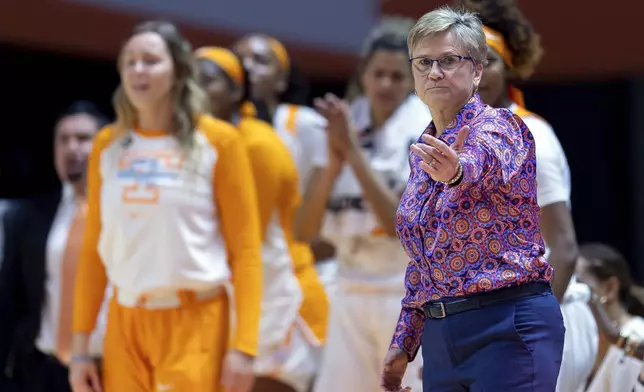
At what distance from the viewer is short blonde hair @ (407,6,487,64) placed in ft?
8.85

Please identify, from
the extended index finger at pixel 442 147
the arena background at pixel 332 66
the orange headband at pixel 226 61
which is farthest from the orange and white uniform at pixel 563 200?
the arena background at pixel 332 66

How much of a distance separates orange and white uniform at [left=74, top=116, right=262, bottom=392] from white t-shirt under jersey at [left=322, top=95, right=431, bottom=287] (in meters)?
0.69

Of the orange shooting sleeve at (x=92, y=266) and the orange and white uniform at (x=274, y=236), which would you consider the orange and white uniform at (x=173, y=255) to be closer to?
the orange shooting sleeve at (x=92, y=266)

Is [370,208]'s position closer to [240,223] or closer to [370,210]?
[370,210]

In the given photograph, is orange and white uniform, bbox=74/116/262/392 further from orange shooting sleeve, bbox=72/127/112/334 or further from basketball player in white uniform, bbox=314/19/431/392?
basketball player in white uniform, bbox=314/19/431/392

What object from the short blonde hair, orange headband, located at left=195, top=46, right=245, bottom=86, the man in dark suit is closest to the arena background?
orange headband, located at left=195, top=46, right=245, bottom=86

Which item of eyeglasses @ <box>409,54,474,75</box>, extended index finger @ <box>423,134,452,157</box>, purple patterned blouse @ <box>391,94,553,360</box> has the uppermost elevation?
eyeglasses @ <box>409,54,474,75</box>

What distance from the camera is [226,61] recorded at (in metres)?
5.20

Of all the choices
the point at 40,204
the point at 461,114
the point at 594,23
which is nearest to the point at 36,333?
the point at 40,204

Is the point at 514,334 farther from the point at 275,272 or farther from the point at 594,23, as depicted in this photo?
the point at 594,23

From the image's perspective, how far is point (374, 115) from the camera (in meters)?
4.68

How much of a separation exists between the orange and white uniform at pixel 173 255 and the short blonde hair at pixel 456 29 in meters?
1.19

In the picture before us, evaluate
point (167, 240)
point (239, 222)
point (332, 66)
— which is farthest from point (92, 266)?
point (332, 66)

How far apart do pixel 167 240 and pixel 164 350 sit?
331 millimetres
